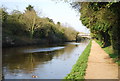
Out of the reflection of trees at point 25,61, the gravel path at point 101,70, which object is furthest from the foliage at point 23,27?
the gravel path at point 101,70

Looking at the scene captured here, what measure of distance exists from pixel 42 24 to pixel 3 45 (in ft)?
64.7

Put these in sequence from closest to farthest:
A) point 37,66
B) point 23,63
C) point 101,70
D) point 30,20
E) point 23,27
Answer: point 101,70 < point 37,66 < point 23,63 < point 23,27 < point 30,20

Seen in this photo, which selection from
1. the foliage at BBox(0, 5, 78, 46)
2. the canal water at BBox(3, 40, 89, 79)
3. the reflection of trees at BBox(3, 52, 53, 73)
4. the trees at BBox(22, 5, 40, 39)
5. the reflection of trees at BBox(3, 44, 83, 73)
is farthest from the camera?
the trees at BBox(22, 5, 40, 39)

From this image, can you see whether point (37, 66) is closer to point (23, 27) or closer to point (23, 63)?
point (23, 63)

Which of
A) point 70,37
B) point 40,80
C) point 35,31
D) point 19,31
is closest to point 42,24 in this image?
point 35,31

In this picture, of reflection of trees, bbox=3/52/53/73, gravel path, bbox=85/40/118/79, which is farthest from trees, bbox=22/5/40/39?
gravel path, bbox=85/40/118/79

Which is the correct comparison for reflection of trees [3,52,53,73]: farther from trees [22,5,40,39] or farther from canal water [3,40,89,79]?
trees [22,5,40,39]

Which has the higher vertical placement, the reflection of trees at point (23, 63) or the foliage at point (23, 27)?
the foliage at point (23, 27)

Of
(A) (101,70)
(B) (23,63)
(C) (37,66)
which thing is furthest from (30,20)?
(A) (101,70)

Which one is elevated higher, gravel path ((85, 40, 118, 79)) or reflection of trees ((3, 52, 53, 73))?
gravel path ((85, 40, 118, 79))

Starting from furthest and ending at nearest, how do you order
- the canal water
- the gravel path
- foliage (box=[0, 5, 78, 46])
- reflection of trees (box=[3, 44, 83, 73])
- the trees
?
the trees
foliage (box=[0, 5, 78, 46])
reflection of trees (box=[3, 44, 83, 73])
the canal water
the gravel path

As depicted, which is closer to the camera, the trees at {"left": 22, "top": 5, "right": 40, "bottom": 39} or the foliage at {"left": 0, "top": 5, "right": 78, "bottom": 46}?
the foliage at {"left": 0, "top": 5, "right": 78, "bottom": 46}

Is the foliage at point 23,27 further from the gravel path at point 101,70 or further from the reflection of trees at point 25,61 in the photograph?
the gravel path at point 101,70

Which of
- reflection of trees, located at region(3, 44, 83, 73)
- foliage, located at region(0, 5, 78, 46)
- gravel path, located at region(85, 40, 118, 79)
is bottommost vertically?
reflection of trees, located at region(3, 44, 83, 73)
